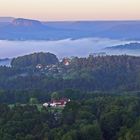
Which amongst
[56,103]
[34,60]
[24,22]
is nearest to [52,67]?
[34,60]

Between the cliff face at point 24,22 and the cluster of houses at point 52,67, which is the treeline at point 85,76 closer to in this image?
the cluster of houses at point 52,67

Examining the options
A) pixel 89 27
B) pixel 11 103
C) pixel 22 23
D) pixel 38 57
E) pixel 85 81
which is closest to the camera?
pixel 11 103

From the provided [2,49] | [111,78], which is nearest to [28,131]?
[111,78]

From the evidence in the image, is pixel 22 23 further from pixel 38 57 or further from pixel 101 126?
pixel 101 126

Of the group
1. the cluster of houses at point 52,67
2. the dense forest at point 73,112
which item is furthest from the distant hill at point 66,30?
the dense forest at point 73,112

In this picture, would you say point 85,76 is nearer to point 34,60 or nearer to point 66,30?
point 34,60

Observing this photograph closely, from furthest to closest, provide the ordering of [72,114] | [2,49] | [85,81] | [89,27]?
[89,27], [2,49], [85,81], [72,114]
